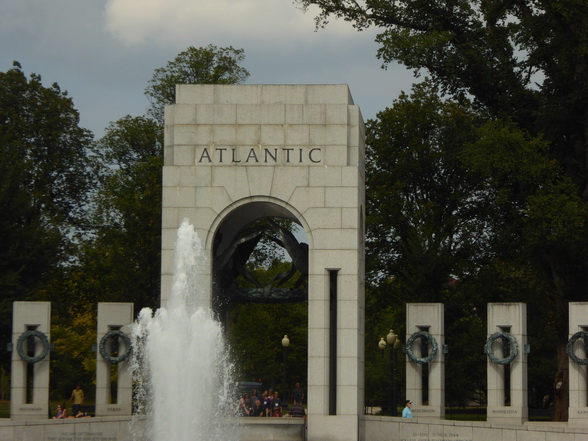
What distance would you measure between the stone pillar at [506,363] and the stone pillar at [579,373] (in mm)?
1621

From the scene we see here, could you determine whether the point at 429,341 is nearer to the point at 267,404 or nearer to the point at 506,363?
the point at 506,363

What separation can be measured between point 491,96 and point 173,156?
16888 millimetres

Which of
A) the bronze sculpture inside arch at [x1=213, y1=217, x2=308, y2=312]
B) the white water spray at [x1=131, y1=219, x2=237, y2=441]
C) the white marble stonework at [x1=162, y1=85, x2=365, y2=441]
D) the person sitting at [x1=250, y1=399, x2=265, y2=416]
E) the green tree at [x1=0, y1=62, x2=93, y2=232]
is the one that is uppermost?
the green tree at [x1=0, y1=62, x2=93, y2=232]

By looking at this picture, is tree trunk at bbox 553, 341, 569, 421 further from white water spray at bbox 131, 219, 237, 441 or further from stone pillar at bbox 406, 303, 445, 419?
white water spray at bbox 131, 219, 237, 441

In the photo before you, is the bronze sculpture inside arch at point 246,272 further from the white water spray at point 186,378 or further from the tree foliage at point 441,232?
the tree foliage at point 441,232

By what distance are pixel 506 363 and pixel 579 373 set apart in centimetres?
202

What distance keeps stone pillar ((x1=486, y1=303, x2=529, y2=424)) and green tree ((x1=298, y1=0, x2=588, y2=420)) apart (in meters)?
8.42

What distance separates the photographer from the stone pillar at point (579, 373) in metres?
31.1

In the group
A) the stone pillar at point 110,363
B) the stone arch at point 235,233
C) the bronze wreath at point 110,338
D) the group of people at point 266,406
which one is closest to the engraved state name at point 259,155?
the stone arch at point 235,233

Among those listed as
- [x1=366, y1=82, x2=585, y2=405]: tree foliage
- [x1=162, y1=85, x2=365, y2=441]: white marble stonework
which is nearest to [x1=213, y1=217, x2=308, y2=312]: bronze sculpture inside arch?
[x1=162, y1=85, x2=365, y2=441]: white marble stonework

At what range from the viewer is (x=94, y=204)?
5756cm

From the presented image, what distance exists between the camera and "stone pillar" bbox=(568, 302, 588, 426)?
1224 inches

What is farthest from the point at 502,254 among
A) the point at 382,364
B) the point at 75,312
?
the point at 75,312

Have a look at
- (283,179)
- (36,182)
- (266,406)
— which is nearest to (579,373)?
(266,406)
